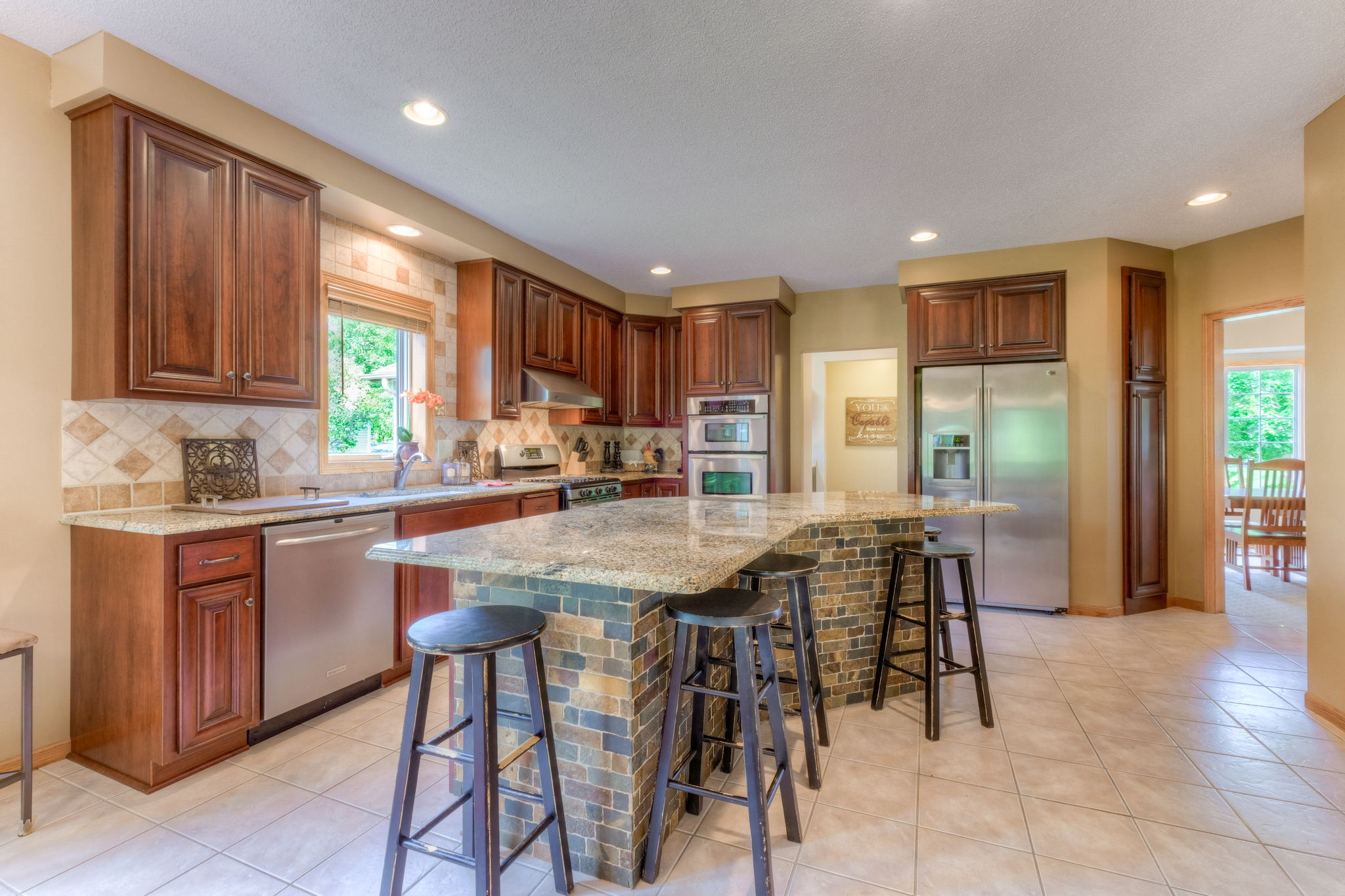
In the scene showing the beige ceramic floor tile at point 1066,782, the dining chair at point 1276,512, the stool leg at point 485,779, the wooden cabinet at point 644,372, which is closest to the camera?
A: the stool leg at point 485,779

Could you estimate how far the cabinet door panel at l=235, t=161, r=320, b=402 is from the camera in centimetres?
243

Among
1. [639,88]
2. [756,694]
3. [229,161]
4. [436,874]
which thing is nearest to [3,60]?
[229,161]

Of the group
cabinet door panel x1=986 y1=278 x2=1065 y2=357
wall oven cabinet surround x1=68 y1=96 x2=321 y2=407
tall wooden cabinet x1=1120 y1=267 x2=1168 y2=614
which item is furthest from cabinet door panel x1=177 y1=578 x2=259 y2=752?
tall wooden cabinet x1=1120 y1=267 x2=1168 y2=614

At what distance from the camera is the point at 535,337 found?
14.0 feet

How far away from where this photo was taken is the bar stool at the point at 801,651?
6.45 feet

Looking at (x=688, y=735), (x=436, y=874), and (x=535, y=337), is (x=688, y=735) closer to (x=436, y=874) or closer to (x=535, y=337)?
(x=436, y=874)

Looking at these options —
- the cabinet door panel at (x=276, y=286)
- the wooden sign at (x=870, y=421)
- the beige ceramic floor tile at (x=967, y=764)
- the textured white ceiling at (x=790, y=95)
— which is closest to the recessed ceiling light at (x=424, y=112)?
the textured white ceiling at (x=790, y=95)

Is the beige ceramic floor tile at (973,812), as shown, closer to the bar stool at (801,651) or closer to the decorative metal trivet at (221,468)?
the bar stool at (801,651)

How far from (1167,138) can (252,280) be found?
4056mm

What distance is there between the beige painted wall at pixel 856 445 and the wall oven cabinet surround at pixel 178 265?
17.3 ft

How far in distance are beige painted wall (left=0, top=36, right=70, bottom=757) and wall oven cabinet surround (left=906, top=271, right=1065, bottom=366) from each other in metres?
4.70

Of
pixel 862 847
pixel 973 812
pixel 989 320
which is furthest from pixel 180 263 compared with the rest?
pixel 989 320

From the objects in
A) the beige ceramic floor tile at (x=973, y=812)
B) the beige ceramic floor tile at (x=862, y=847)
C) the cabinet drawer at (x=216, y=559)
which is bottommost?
the beige ceramic floor tile at (x=973, y=812)

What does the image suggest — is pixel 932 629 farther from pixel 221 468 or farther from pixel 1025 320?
pixel 221 468
